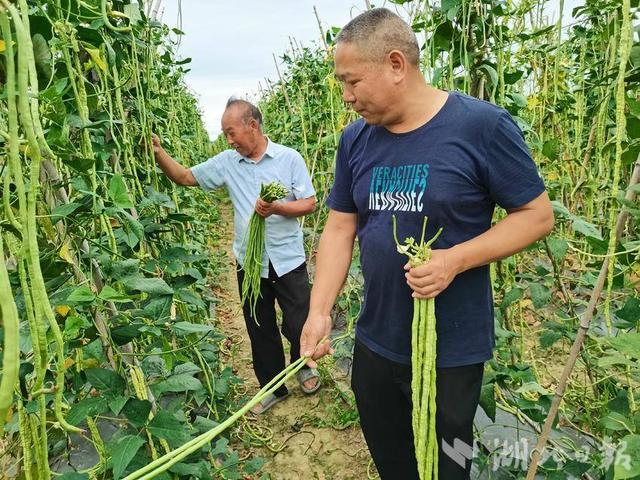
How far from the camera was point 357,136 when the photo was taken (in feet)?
4.61

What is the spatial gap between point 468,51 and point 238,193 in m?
1.38

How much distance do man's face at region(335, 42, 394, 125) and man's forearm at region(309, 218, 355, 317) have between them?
1.39ft

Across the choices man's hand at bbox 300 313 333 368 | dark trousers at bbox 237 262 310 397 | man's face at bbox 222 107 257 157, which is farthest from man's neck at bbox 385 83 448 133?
dark trousers at bbox 237 262 310 397

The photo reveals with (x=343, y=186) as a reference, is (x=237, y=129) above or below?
above

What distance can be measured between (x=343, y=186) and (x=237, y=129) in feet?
3.40

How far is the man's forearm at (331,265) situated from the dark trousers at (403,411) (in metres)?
0.18

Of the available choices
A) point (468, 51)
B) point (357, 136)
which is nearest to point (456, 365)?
point (357, 136)

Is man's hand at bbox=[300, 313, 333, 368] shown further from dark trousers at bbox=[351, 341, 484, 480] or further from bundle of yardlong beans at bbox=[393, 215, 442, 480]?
bundle of yardlong beans at bbox=[393, 215, 442, 480]

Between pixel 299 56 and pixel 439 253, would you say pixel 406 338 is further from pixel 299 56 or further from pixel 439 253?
pixel 299 56

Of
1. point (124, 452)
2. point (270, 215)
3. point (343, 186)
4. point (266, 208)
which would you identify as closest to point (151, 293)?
point (124, 452)

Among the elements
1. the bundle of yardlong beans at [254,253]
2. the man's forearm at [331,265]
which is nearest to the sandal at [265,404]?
the bundle of yardlong beans at [254,253]

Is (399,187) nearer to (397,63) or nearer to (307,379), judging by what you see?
(397,63)

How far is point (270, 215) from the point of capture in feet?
7.63

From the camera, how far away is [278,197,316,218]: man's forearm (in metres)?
2.29
